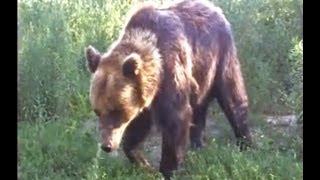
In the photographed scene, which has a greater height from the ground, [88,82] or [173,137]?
[173,137]

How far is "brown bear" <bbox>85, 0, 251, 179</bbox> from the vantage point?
490 centimetres

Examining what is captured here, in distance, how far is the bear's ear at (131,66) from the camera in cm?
489

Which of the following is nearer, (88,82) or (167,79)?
(167,79)

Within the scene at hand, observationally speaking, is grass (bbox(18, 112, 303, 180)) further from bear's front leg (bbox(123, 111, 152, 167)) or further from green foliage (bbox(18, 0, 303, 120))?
green foliage (bbox(18, 0, 303, 120))

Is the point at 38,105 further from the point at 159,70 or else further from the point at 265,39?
the point at 265,39


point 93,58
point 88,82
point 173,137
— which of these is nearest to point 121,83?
point 93,58

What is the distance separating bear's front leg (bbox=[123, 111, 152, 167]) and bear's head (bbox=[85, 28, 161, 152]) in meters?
0.39

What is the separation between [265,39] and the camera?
760 centimetres

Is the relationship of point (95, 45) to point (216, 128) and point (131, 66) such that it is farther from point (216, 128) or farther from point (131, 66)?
point (131, 66)

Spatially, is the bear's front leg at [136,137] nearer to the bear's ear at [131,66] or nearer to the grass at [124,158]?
the grass at [124,158]

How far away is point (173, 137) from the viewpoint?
Result: 17.1 feet

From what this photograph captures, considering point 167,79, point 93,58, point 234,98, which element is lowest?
point 234,98

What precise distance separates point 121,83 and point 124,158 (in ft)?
2.98

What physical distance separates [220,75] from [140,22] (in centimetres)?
96
